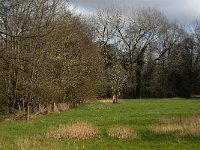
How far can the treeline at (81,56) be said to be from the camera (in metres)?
35.1

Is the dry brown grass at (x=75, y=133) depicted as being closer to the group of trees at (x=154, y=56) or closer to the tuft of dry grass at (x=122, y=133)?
the tuft of dry grass at (x=122, y=133)

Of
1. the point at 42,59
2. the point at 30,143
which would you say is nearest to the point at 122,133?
the point at 30,143

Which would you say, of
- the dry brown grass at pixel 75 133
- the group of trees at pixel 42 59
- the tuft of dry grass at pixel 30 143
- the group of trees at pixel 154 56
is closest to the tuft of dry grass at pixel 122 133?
the dry brown grass at pixel 75 133

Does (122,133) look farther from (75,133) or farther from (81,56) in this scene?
(81,56)

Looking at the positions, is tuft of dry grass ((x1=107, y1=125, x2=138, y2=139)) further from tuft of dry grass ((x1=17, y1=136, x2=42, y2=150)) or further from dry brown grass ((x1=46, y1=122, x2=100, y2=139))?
tuft of dry grass ((x1=17, y1=136, x2=42, y2=150))

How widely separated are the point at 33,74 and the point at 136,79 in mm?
55986

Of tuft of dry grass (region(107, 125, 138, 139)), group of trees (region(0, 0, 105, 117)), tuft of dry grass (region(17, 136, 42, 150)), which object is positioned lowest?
tuft of dry grass (region(17, 136, 42, 150))

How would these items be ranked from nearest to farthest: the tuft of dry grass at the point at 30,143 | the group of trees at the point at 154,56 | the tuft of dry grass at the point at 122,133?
the tuft of dry grass at the point at 30,143 < the tuft of dry grass at the point at 122,133 < the group of trees at the point at 154,56

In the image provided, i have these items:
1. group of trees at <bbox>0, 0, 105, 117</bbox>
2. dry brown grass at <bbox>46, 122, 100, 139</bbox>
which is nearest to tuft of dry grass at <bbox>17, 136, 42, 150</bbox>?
dry brown grass at <bbox>46, 122, 100, 139</bbox>

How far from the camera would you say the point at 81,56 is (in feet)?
171

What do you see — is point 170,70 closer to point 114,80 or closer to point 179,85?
point 179,85

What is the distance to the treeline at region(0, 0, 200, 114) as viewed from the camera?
35094 mm

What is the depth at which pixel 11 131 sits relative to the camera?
24953 millimetres

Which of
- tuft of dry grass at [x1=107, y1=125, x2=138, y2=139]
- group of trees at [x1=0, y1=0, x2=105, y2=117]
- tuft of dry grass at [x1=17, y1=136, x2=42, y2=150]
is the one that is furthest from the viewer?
group of trees at [x1=0, y1=0, x2=105, y2=117]
